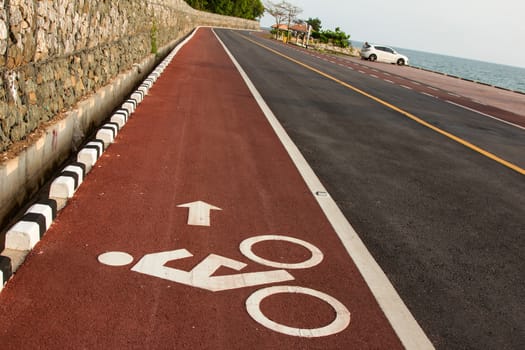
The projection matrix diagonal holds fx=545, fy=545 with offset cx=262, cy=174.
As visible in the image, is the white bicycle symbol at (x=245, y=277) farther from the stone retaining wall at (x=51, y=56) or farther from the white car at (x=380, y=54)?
the white car at (x=380, y=54)

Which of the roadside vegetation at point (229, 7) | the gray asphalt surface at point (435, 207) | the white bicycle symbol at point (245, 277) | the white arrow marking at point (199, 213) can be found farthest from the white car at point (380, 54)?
the roadside vegetation at point (229, 7)

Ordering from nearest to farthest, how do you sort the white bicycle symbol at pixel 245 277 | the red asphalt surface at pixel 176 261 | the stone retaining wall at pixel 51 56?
the red asphalt surface at pixel 176 261 < the white bicycle symbol at pixel 245 277 < the stone retaining wall at pixel 51 56

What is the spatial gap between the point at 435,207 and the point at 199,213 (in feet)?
9.71

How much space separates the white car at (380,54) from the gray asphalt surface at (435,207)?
3475cm

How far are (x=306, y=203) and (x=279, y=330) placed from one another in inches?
108

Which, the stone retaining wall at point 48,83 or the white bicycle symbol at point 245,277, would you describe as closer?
the white bicycle symbol at point 245,277

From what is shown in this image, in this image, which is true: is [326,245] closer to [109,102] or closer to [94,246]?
[94,246]

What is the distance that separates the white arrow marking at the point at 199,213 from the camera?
17.6ft

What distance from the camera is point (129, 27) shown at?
49.3 feet

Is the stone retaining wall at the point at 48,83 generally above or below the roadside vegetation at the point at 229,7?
below

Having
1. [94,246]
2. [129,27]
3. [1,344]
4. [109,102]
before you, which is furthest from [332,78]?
[1,344]

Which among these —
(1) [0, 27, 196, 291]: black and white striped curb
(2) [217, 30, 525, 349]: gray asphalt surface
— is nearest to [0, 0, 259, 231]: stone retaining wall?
(1) [0, 27, 196, 291]: black and white striped curb

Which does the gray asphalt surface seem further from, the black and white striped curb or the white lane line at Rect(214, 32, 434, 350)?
the black and white striped curb

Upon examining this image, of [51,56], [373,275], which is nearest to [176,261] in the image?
[373,275]
